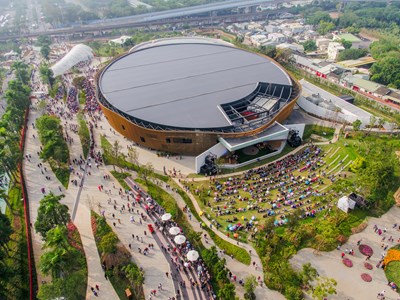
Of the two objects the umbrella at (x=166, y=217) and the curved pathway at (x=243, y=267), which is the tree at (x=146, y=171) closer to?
the umbrella at (x=166, y=217)

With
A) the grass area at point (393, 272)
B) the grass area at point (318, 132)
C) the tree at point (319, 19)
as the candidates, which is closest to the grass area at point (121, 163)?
the grass area at point (318, 132)

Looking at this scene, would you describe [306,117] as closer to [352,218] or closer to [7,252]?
[352,218]

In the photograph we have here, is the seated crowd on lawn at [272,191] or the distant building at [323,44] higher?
the distant building at [323,44]

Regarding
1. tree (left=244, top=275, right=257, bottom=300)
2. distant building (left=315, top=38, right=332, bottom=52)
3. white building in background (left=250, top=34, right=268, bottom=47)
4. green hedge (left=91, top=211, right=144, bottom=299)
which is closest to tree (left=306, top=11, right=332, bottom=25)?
white building in background (left=250, top=34, right=268, bottom=47)

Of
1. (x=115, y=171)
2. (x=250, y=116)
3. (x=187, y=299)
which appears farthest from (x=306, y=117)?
(x=187, y=299)

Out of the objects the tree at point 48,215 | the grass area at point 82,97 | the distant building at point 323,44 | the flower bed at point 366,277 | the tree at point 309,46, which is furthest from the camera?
the distant building at point 323,44

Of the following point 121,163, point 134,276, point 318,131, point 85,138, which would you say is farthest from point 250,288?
point 85,138
